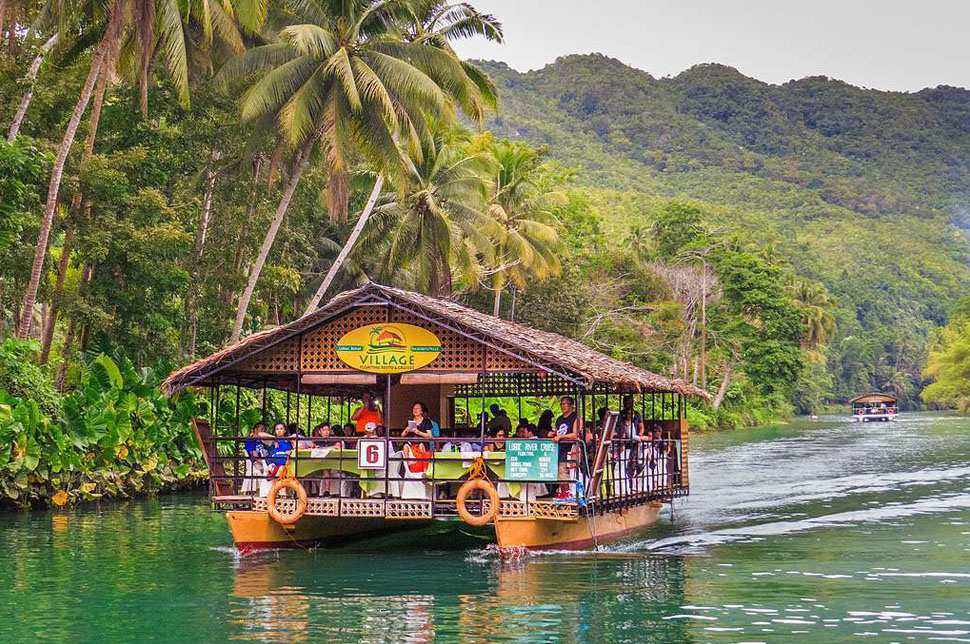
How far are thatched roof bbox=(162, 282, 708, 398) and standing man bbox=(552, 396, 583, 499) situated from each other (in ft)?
1.89

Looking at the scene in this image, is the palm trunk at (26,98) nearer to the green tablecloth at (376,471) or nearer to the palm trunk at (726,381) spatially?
the green tablecloth at (376,471)

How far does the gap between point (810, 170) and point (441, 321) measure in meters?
153

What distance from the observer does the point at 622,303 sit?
55.8 meters

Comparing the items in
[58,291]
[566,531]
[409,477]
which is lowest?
[566,531]

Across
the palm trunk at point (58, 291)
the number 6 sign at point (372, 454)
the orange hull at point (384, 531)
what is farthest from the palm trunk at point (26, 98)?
the number 6 sign at point (372, 454)

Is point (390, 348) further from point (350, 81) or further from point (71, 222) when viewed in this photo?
point (71, 222)

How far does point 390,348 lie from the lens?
16000 mm

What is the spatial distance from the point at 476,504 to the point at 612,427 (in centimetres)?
240

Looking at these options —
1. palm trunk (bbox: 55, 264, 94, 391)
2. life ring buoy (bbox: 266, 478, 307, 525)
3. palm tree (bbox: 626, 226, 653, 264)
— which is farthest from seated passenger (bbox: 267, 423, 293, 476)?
palm tree (bbox: 626, 226, 653, 264)

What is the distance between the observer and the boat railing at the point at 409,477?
50.7ft

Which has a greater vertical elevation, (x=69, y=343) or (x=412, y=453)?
(x=69, y=343)

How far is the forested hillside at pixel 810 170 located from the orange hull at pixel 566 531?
221ft

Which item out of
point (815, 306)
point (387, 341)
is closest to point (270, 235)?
point (387, 341)

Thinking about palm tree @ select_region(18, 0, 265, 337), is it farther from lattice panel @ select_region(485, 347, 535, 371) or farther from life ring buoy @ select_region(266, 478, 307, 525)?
lattice panel @ select_region(485, 347, 535, 371)
